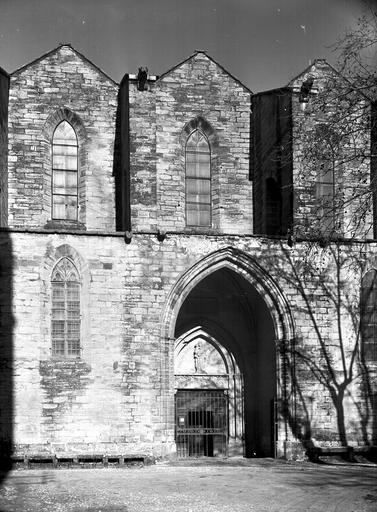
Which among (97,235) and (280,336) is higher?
(97,235)

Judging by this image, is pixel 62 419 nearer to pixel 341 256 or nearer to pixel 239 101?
pixel 341 256

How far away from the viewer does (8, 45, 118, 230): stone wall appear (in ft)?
77.3

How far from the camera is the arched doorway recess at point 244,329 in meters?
22.2

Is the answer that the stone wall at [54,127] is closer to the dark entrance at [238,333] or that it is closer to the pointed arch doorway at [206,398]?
the dark entrance at [238,333]

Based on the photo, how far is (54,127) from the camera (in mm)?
24203

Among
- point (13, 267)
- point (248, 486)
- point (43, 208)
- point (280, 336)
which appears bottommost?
point (248, 486)

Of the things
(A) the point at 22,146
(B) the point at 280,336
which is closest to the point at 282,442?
(B) the point at 280,336

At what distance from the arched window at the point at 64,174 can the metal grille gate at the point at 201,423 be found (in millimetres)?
5193

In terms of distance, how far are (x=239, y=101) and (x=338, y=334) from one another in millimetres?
6340

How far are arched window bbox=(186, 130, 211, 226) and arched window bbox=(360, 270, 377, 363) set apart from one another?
402cm

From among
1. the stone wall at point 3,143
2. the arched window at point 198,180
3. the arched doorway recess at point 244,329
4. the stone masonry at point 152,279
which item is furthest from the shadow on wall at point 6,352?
the arched window at point 198,180

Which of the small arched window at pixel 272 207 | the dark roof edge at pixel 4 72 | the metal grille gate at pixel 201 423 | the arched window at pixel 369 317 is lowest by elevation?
the metal grille gate at pixel 201 423

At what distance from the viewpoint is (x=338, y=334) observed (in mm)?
22391

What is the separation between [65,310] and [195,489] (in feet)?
20.8
